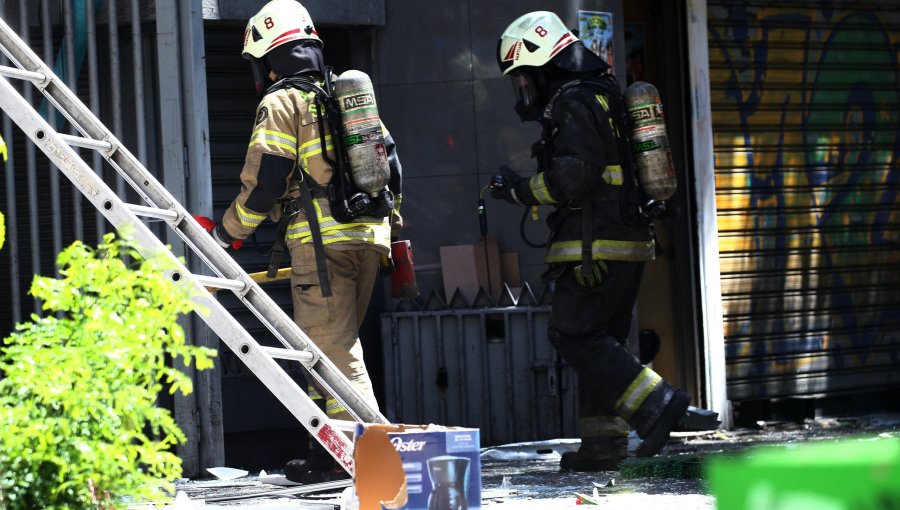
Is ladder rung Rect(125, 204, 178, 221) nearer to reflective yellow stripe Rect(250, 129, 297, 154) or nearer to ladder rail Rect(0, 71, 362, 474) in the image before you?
ladder rail Rect(0, 71, 362, 474)

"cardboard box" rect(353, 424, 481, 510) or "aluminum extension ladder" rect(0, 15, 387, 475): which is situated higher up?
"aluminum extension ladder" rect(0, 15, 387, 475)

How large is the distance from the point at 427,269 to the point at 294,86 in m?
2.20

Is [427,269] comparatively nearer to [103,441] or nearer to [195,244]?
[195,244]

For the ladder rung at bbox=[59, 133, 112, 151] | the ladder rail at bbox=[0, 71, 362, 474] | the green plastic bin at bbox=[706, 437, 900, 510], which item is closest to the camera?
the green plastic bin at bbox=[706, 437, 900, 510]

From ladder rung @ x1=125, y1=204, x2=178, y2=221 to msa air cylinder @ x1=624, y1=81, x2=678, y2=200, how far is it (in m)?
2.61

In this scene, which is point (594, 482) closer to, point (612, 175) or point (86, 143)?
point (612, 175)

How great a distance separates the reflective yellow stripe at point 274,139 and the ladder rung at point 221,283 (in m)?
1.19

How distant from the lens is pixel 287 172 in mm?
6129

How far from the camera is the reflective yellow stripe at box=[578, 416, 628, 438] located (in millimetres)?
6820

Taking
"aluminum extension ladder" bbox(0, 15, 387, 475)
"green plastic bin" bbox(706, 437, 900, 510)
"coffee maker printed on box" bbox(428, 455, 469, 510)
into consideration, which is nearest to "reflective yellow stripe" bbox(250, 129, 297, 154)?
"aluminum extension ladder" bbox(0, 15, 387, 475)

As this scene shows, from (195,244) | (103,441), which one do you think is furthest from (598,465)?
(103,441)

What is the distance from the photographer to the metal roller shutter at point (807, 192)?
8719mm

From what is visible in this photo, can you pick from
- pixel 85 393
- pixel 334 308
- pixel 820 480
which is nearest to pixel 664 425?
pixel 334 308

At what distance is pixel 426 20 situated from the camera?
26.9ft
